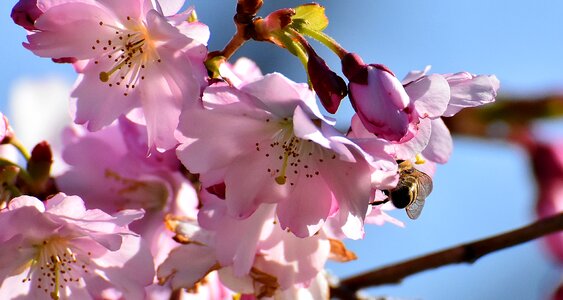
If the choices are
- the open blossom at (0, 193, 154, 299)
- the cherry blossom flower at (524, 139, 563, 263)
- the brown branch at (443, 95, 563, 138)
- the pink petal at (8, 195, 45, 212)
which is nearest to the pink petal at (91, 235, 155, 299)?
the open blossom at (0, 193, 154, 299)

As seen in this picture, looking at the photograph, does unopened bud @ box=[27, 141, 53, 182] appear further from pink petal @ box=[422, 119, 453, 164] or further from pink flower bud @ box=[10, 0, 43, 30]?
pink petal @ box=[422, 119, 453, 164]

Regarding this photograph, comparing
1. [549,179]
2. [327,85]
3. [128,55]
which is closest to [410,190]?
[327,85]

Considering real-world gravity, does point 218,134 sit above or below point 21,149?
above

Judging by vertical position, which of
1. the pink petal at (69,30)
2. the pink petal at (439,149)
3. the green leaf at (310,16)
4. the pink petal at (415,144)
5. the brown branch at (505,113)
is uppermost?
the green leaf at (310,16)

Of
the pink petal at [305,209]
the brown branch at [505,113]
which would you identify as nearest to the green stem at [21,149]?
the pink petal at [305,209]

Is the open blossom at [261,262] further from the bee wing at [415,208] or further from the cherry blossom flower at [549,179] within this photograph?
the cherry blossom flower at [549,179]

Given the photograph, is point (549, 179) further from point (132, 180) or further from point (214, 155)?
point (214, 155)

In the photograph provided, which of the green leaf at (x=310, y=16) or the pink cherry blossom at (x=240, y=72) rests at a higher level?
the green leaf at (x=310, y=16)
